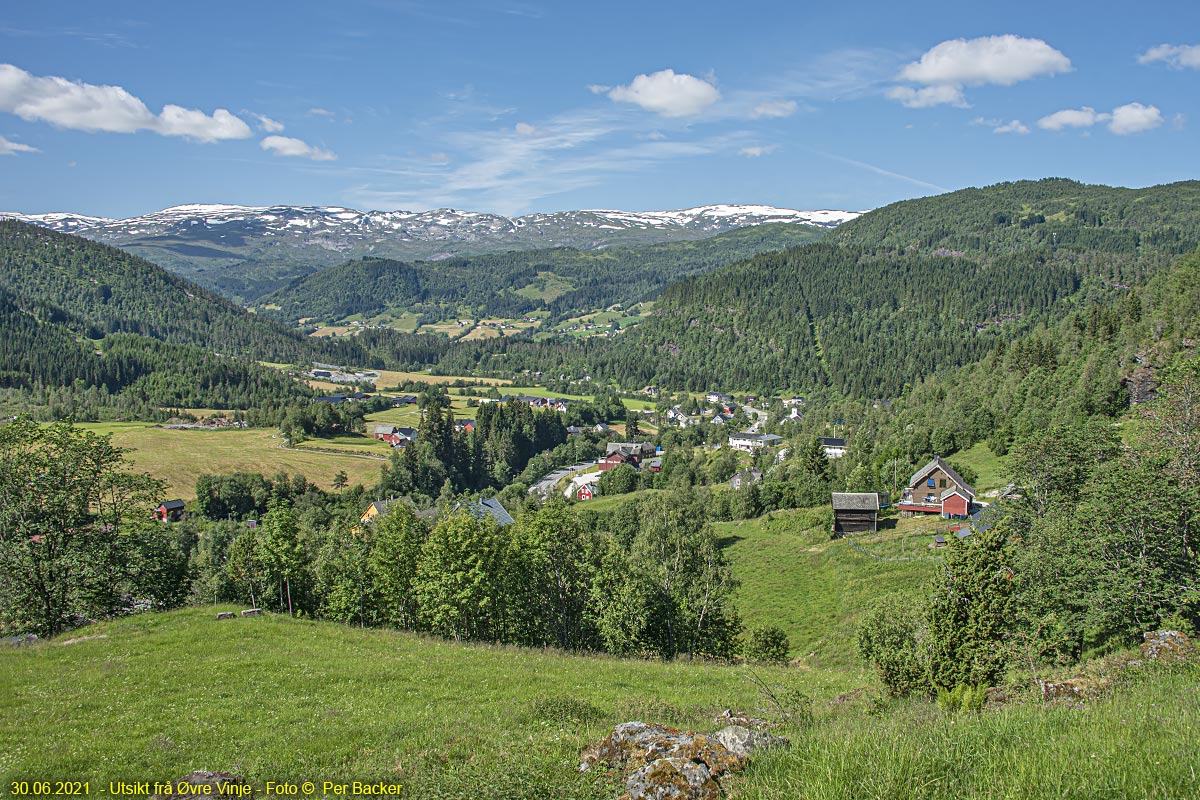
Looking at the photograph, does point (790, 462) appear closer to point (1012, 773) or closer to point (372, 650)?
point (372, 650)

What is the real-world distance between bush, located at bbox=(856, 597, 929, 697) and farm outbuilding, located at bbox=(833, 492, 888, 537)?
3473cm

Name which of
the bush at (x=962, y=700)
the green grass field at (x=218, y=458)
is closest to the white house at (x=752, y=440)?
the green grass field at (x=218, y=458)

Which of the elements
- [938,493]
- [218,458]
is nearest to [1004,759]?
[938,493]

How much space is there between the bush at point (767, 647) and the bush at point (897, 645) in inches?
167

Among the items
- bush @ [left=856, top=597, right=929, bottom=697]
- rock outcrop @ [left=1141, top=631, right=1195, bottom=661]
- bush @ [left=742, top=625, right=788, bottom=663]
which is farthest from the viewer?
bush @ [left=742, top=625, right=788, bottom=663]

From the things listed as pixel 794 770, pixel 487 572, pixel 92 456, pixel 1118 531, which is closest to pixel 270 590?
pixel 92 456

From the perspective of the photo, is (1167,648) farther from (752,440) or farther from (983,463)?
(752,440)

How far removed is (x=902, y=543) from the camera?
58844 millimetres

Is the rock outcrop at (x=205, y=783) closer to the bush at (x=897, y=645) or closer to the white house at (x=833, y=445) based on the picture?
the bush at (x=897, y=645)

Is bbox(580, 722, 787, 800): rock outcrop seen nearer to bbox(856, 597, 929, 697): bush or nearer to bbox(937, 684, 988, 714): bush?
bbox(937, 684, 988, 714): bush

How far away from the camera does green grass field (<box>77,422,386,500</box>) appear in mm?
100688

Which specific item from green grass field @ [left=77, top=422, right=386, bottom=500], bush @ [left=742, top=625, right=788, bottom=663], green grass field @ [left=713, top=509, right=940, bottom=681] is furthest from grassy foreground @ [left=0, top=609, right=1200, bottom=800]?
green grass field @ [left=77, top=422, right=386, bottom=500]

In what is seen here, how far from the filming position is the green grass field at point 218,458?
10069 cm

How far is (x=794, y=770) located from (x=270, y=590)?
1383 inches
